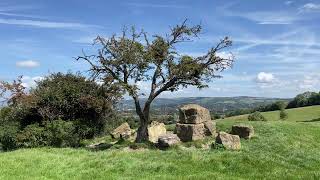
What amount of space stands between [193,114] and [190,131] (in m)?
1.54

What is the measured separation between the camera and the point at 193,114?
35.4 metres

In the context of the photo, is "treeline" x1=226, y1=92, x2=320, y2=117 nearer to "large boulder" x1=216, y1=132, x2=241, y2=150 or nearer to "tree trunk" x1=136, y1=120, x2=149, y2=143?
"tree trunk" x1=136, y1=120, x2=149, y2=143

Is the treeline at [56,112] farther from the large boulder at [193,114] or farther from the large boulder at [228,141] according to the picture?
the large boulder at [228,141]

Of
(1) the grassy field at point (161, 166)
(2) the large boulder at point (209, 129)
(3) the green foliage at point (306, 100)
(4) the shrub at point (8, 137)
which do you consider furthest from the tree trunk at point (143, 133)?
(3) the green foliage at point (306, 100)

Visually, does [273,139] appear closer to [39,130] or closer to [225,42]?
[225,42]

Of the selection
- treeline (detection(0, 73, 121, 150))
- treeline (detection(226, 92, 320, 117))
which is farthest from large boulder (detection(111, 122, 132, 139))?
treeline (detection(226, 92, 320, 117))

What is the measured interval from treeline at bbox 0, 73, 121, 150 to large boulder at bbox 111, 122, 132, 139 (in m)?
1.85

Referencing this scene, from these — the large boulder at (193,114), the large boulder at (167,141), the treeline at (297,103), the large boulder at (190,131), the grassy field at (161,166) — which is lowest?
the grassy field at (161,166)

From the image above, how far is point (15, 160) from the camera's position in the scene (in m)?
24.2

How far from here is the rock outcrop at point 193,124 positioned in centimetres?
3444

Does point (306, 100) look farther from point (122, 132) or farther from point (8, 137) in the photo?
point (8, 137)

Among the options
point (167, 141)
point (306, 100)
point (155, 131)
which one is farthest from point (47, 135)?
point (306, 100)

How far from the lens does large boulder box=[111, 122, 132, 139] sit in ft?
133

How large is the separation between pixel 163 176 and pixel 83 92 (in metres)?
20.2
